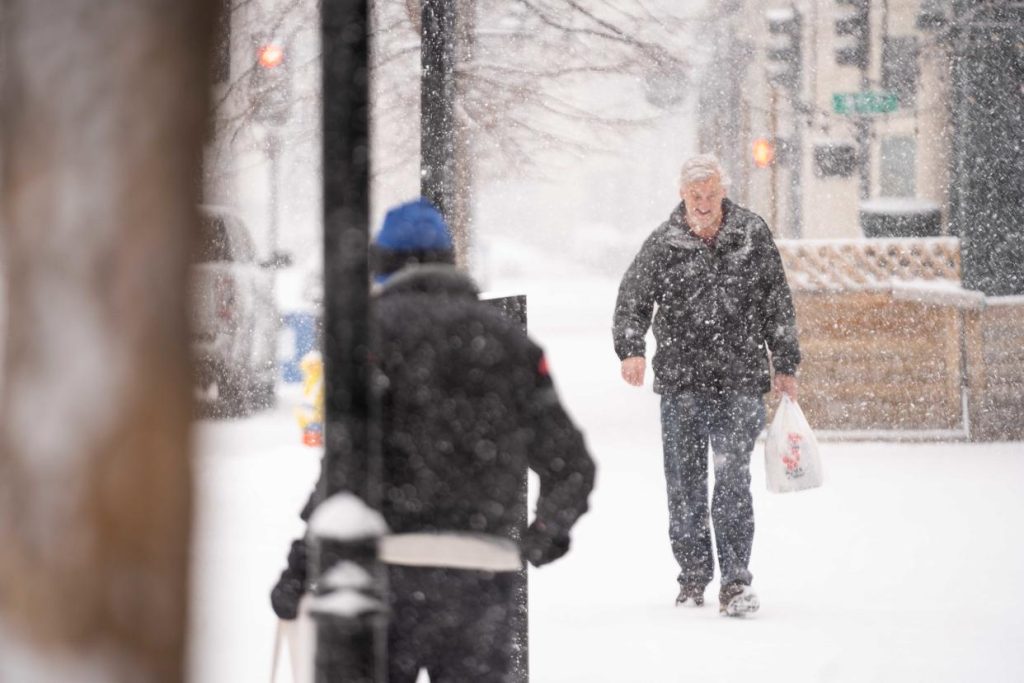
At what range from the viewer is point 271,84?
1496 centimetres

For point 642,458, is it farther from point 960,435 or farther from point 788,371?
point 788,371

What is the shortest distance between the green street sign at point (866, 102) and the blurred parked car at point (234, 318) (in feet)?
20.3

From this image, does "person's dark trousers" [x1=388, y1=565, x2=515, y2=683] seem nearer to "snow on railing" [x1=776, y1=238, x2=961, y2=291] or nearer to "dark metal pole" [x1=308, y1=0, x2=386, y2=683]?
"dark metal pole" [x1=308, y1=0, x2=386, y2=683]

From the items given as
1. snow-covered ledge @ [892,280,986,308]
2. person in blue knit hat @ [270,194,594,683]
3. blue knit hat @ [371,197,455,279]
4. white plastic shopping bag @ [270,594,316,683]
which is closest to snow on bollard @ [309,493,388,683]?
person in blue knit hat @ [270,194,594,683]

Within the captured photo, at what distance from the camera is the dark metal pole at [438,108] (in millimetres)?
5020

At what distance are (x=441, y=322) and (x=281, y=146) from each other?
15338mm

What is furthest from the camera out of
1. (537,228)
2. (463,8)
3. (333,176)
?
(537,228)

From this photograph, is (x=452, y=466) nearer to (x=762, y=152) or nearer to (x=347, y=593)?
(x=347, y=593)

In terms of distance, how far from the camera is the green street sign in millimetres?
16234

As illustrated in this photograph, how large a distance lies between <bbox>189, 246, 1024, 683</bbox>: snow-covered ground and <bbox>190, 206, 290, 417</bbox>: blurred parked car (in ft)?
3.14

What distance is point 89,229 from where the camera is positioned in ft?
7.27

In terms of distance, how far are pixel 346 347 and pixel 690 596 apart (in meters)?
4.33

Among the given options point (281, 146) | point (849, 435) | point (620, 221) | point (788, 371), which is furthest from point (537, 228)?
point (788, 371)

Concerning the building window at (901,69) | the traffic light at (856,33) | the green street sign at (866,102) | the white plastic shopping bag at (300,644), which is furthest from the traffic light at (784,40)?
the white plastic shopping bag at (300,644)
